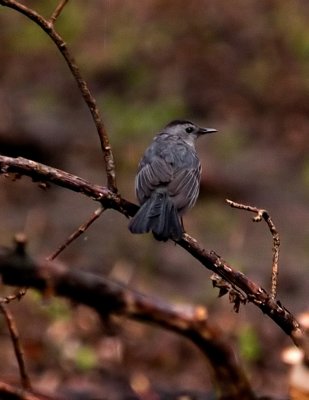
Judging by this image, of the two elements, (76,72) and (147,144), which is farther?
(147,144)

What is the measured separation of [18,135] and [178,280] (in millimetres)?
2942

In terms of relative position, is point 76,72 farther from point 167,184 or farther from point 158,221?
point 167,184

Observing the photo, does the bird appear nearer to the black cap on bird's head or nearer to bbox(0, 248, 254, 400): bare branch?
the black cap on bird's head

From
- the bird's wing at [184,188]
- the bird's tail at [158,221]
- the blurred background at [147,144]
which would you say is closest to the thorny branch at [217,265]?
the bird's tail at [158,221]

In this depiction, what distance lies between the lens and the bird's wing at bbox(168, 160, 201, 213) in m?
5.20

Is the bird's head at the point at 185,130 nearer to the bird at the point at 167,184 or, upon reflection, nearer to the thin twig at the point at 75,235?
the bird at the point at 167,184

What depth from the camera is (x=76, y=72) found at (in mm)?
3807

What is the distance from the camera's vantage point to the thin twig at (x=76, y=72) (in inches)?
143

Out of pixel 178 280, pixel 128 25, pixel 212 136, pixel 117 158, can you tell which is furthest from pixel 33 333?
pixel 128 25

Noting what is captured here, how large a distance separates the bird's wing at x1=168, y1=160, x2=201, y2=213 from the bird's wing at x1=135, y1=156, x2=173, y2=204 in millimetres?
54

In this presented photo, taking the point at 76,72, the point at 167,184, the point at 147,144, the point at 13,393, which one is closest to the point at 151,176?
the point at 167,184

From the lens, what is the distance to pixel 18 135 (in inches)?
418

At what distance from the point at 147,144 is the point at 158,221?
6.10m

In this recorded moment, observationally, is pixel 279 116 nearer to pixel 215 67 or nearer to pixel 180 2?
pixel 215 67
